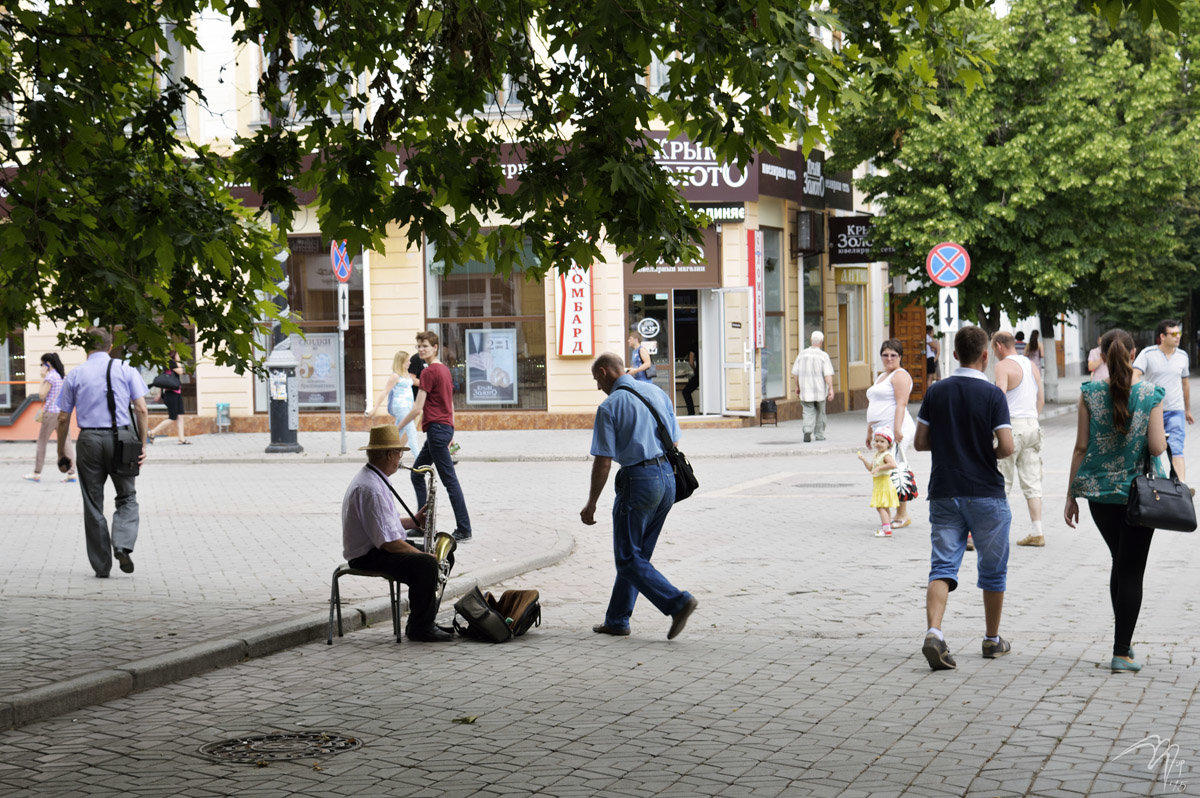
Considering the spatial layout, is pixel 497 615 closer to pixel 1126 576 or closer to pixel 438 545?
pixel 438 545

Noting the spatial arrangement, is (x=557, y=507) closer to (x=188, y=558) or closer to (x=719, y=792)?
(x=188, y=558)

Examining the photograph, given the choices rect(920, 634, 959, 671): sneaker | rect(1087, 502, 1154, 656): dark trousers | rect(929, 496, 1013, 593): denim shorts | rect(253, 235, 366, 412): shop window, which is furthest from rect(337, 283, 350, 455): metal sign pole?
rect(1087, 502, 1154, 656): dark trousers

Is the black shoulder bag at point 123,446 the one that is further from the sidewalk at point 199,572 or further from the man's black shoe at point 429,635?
the man's black shoe at point 429,635

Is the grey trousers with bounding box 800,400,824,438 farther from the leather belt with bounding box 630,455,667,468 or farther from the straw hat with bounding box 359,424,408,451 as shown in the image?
the straw hat with bounding box 359,424,408,451

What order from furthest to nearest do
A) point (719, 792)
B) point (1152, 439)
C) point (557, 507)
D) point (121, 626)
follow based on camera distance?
1. point (557, 507)
2. point (121, 626)
3. point (1152, 439)
4. point (719, 792)

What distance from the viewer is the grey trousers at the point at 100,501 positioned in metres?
10.8

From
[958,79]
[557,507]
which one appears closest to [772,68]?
[958,79]

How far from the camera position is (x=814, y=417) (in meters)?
23.9

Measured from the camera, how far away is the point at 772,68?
6.84 metres

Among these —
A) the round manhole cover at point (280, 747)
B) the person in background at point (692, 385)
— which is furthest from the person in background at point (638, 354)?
the round manhole cover at point (280, 747)

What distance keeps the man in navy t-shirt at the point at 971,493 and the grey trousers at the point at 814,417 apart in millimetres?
16056

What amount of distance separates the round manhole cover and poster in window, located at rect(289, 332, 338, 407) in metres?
22.3

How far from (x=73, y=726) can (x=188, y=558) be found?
5.37 metres

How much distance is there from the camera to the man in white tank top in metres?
12.1
